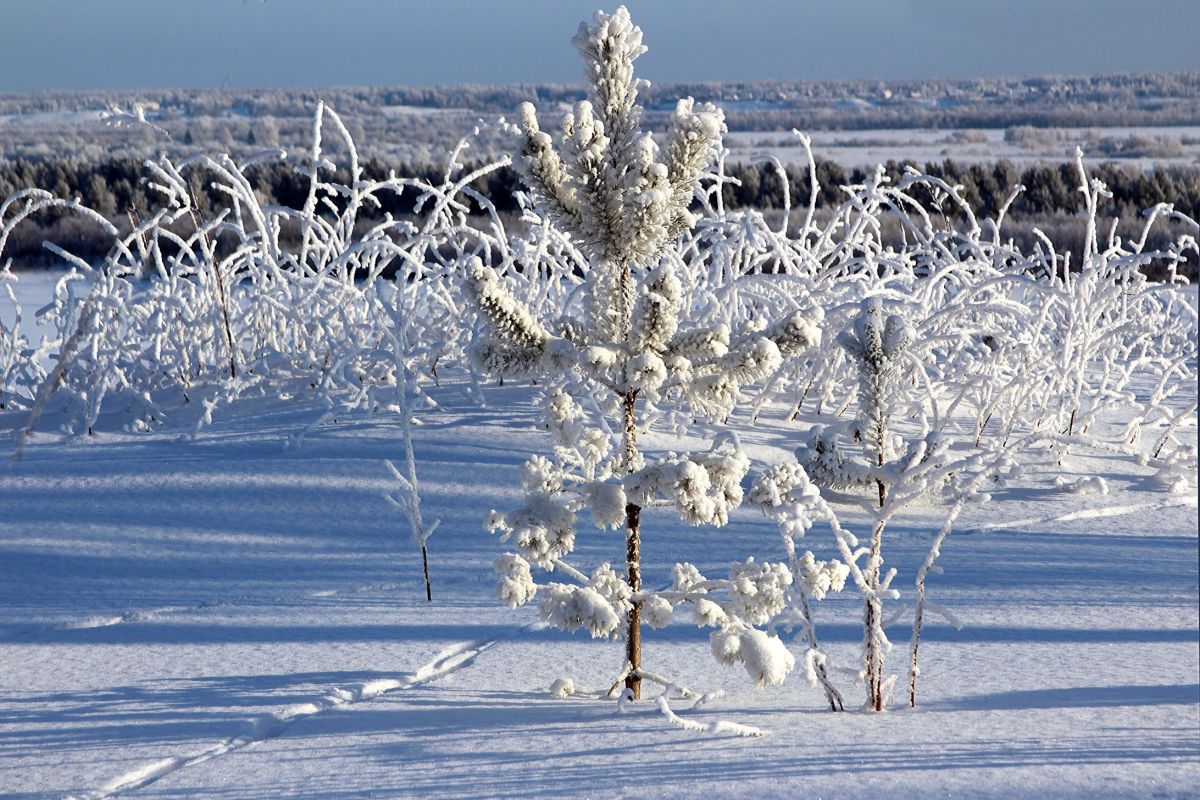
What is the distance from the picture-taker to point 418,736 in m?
2.82

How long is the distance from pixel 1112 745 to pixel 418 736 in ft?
4.85

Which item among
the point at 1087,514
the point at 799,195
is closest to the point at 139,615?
the point at 1087,514

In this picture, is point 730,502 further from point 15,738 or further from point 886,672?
point 15,738

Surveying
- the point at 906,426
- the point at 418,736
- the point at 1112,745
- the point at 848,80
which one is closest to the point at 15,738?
the point at 418,736

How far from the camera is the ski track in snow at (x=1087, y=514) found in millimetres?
4867

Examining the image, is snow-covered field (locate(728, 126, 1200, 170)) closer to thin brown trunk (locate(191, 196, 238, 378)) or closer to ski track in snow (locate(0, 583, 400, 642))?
thin brown trunk (locate(191, 196, 238, 378))

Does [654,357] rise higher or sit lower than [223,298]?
lower

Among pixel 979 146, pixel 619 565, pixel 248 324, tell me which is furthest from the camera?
pixel 979 146

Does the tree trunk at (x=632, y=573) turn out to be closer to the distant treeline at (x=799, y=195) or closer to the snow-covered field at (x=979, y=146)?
the distant treeline at (x=799, y=195)

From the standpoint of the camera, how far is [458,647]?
3584 millimetres

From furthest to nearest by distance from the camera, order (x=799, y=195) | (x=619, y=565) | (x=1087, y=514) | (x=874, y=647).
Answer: (x=799, y=195) → (x=1087, y=514) → (x=619, y=565) → (x=874, y=647)

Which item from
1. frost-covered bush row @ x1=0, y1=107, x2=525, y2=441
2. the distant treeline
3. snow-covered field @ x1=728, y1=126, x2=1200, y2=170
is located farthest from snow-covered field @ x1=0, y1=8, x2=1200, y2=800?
snow-covered field @ x1=728, y1=126, x2=1200, y2=170

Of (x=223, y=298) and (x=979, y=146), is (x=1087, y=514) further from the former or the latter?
(x=979, y=146)

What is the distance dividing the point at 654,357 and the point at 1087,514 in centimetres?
297
